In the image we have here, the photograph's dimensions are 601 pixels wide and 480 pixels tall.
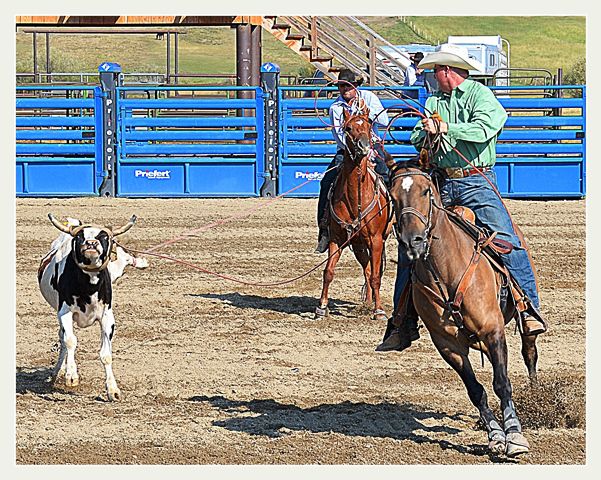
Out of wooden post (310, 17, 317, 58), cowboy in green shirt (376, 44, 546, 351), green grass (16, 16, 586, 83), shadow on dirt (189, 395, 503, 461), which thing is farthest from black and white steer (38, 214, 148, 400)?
green grass (16, 16, 586, 83)

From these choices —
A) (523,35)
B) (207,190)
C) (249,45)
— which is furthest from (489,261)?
(523,35)

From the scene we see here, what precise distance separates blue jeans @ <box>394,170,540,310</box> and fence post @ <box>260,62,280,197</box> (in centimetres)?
1361

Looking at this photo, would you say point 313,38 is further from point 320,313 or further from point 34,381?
point 34,381

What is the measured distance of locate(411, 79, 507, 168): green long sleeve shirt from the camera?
267 inches

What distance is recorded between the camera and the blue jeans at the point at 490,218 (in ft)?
22.8

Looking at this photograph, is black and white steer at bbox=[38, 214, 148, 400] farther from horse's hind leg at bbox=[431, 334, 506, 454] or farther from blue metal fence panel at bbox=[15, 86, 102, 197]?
blue metal fence panel at bbox=[15, 86, 102, 197]

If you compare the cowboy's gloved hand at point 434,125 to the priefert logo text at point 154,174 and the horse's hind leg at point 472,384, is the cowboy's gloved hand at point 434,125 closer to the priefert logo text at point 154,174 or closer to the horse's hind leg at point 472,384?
the horse's hind leg at point 472,384

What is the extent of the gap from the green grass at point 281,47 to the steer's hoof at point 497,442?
59282 mm

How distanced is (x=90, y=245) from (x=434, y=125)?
2.37 m

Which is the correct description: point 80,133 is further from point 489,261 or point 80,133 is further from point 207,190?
point 489,261

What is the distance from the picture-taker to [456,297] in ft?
21.0

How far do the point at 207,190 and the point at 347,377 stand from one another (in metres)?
12.6

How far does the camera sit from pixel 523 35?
8050 centimetres

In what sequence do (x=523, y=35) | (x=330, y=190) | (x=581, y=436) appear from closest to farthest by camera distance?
(x=581, y=436) → (x=330, y=190) → (x=523, y=35)
